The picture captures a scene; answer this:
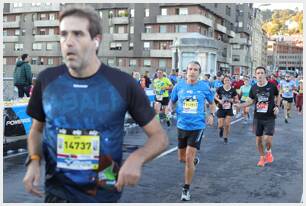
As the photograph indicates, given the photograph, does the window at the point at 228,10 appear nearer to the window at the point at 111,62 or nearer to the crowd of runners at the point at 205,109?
the window at the point at 111,62

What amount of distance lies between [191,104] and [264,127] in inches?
95.4

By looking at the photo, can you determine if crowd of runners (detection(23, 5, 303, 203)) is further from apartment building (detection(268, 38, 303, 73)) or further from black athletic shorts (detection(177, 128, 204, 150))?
apartment building (detection(268, 38, 303, 73))

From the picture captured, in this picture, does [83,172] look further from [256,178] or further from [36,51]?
[36,51]

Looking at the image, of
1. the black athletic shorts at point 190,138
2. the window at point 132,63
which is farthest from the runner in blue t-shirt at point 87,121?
the window at point 132,63

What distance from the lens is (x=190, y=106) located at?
730 centimetres

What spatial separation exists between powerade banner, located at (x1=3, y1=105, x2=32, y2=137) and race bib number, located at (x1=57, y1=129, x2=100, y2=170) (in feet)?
25.0

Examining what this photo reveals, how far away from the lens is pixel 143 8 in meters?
→ 64.2

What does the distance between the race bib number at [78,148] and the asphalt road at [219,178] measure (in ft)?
10.4

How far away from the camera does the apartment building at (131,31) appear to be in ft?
204

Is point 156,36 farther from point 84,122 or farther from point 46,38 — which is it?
point 84,122

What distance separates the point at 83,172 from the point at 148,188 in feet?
12.9

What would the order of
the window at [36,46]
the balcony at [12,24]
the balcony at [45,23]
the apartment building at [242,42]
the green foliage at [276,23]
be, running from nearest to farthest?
the balcony at [45,23]
the window at [36,46]
the balcony at [12,24]
the apartment building at [242,42]
the green foliage at [276,23]

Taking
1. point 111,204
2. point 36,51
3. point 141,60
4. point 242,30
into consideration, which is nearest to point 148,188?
point 111,204

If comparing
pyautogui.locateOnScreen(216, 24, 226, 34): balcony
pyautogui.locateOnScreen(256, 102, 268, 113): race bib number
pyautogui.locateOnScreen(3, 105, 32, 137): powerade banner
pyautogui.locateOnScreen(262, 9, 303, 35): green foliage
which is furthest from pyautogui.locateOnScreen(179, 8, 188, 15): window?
pyautogui.locateOnScreen(262, 9, 303, 35): green foliage
